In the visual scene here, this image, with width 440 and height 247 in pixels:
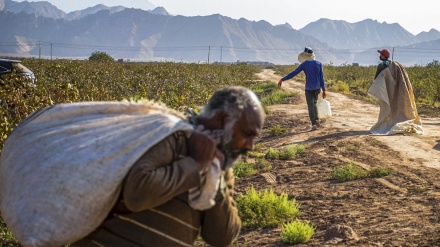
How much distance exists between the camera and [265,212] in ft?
19.9

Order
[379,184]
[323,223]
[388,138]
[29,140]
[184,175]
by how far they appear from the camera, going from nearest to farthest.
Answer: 1. [184,175]
2. [29,140]
3. [323,223]
4. [379,184]
5. [388,138]

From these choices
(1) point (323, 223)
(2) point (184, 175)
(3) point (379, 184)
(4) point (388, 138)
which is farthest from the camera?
(4) point (388, 138)

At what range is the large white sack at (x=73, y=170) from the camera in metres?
2.01

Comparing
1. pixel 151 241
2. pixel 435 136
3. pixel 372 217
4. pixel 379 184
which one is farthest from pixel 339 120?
pixel 151 241

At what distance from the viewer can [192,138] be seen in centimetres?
213

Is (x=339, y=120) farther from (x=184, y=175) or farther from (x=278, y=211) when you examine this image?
(x=184, y=175)

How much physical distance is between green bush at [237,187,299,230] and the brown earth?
142mm

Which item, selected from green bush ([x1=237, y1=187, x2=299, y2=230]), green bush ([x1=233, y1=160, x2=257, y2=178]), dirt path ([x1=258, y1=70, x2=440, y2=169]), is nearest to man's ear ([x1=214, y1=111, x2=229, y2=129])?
green bush ([x1=237, y1=187, x2=299, y2=230])

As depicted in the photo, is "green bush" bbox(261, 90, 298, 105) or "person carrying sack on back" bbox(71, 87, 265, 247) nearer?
"person carrying sack on back" bbox(71, 87, 265, 247)

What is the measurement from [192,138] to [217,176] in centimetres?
17

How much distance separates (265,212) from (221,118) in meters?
4.02

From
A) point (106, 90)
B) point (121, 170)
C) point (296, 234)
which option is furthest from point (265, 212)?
point (106, 90)

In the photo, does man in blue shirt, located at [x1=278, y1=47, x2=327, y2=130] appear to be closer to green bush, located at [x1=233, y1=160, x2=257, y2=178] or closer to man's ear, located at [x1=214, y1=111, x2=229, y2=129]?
green bush, located at [x1=233, y1=160, x2=257, y2=178]

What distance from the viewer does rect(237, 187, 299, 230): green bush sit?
598 cm
